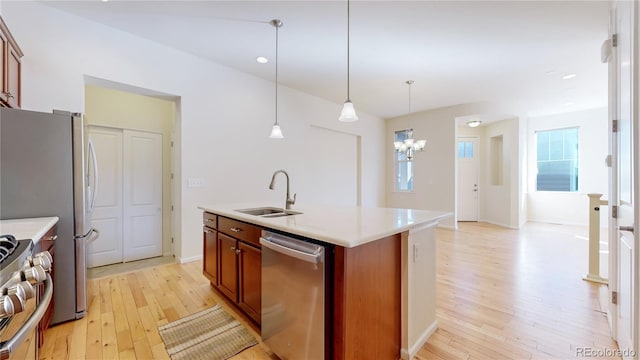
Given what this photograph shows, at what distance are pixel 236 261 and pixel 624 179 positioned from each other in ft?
8.91

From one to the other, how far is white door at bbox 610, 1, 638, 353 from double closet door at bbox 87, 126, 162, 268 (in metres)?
4.91

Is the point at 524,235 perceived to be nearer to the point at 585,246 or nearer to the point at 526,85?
the point at 585,246

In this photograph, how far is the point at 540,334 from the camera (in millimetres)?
1998

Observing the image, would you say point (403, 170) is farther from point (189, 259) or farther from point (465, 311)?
point (189, 259)

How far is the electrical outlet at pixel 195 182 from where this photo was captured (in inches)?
144

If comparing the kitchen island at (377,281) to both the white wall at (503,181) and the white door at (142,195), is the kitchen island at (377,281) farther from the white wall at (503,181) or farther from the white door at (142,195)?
the white wall at (503,181)

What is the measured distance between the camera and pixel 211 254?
2668 mm

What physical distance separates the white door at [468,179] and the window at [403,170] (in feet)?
5.24

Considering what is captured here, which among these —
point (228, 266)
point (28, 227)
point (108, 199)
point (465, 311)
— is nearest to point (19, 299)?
point (28, 227)

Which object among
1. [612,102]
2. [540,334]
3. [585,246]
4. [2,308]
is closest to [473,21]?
[612,102]

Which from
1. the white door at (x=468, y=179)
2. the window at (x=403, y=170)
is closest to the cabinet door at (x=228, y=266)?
the window at (x=403, y=170)

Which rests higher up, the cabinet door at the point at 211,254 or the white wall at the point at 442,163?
the white wall at the point at 442,163

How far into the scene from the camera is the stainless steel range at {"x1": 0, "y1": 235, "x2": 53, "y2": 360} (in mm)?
781

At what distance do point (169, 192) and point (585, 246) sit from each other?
7.02 m
